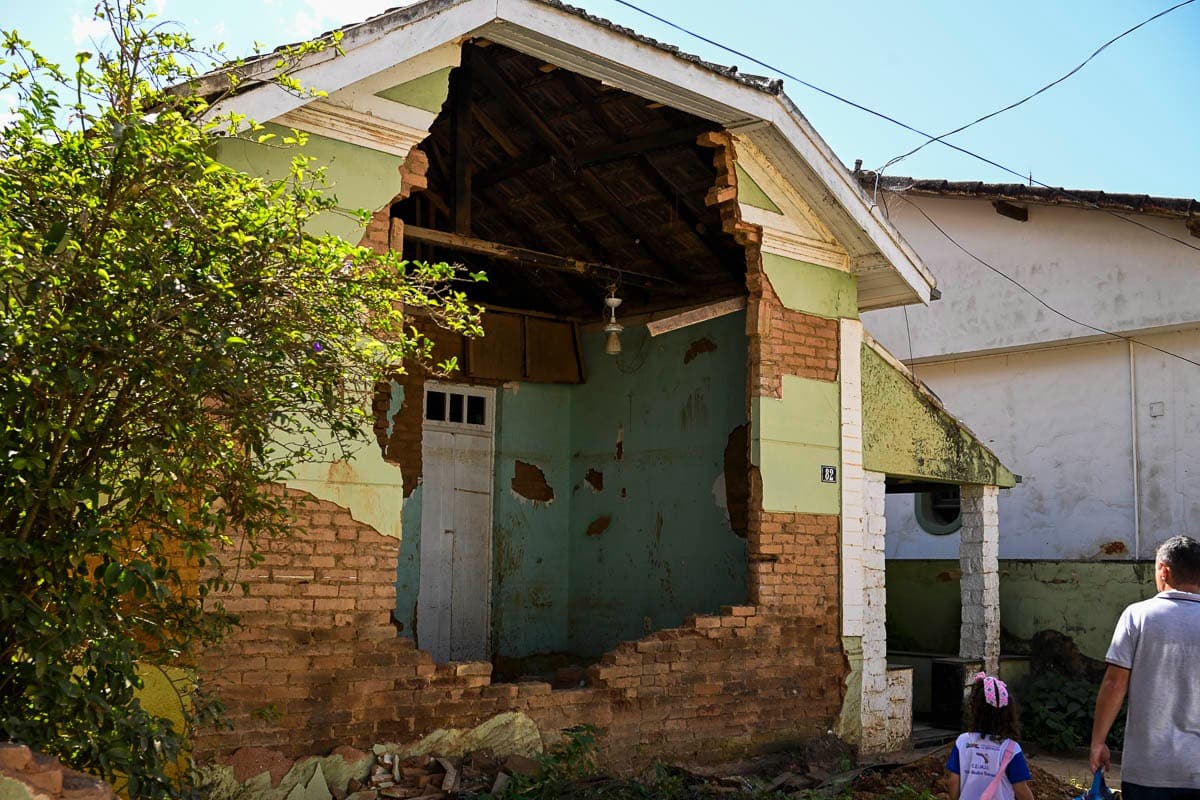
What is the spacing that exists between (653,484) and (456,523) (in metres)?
2.04

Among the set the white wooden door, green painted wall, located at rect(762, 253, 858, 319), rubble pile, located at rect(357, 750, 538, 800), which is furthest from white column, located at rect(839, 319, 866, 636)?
the white wooden door

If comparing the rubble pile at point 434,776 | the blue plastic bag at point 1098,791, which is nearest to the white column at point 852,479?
the rubble pile at point 434,776

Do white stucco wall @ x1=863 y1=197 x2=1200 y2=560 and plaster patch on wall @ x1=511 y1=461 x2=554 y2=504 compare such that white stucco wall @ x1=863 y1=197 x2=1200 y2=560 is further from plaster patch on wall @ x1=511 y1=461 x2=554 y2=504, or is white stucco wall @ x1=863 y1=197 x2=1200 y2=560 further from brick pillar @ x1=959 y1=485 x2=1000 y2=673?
plaster patch on wall @ x1=511 y1=461 x2=554 y2=504

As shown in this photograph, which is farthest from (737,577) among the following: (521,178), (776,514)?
(521,178)

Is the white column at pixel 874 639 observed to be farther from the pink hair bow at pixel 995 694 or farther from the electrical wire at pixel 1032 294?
the electrical wire at pixel 1032 294

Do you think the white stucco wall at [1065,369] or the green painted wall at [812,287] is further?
the white stucco wall at [1065,369]

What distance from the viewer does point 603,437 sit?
12.0 m

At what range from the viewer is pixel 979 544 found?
12344 millimetres

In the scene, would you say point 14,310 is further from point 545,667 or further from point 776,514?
point 545,667

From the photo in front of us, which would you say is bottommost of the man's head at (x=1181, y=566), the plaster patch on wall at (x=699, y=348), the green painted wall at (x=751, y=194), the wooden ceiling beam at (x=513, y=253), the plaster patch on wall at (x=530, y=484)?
the man's head at (x=1181, y=566)

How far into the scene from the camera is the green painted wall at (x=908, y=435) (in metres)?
10.6

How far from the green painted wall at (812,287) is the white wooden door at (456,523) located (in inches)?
138

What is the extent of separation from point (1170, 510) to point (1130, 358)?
6.57 ft

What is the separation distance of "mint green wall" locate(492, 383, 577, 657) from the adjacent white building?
15.2 ft
